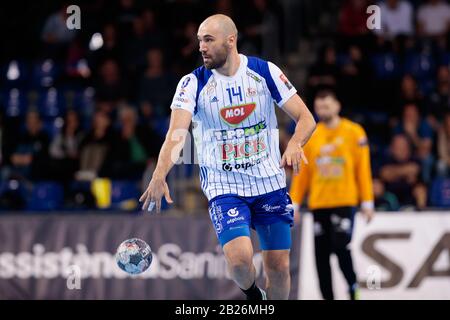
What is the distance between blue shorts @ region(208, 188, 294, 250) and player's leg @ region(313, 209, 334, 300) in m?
2.17

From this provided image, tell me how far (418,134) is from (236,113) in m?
6.64

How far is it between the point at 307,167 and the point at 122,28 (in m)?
6.74

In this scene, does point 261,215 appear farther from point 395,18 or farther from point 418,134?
point 395,18

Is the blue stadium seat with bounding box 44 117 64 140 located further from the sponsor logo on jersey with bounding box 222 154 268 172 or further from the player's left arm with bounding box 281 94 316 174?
the player's left arm with bounding box 281 94 316 174

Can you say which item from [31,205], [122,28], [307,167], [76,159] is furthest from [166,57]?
[307,167]

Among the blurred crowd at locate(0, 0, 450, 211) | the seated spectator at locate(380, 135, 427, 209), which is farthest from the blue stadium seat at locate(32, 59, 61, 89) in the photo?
the seated spectator at locate(380, 135, 427, 209)

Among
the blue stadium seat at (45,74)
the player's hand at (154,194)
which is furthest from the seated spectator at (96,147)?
the player's hand at (154,194)

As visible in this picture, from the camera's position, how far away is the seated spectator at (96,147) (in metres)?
13.8

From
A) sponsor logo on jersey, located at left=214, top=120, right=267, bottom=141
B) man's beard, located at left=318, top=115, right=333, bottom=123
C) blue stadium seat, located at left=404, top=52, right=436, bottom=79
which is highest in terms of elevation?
blue stadium seat, located at left=404, top=52, right=436, bottom=79

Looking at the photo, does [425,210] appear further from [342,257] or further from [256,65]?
[256,65]

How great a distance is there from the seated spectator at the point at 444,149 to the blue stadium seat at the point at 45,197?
5.25m

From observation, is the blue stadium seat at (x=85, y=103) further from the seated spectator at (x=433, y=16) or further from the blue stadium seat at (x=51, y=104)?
the seated spectator at (x=433, y=16)

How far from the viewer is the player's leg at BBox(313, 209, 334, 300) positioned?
10.6m

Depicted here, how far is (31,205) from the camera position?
13570 millimetres
